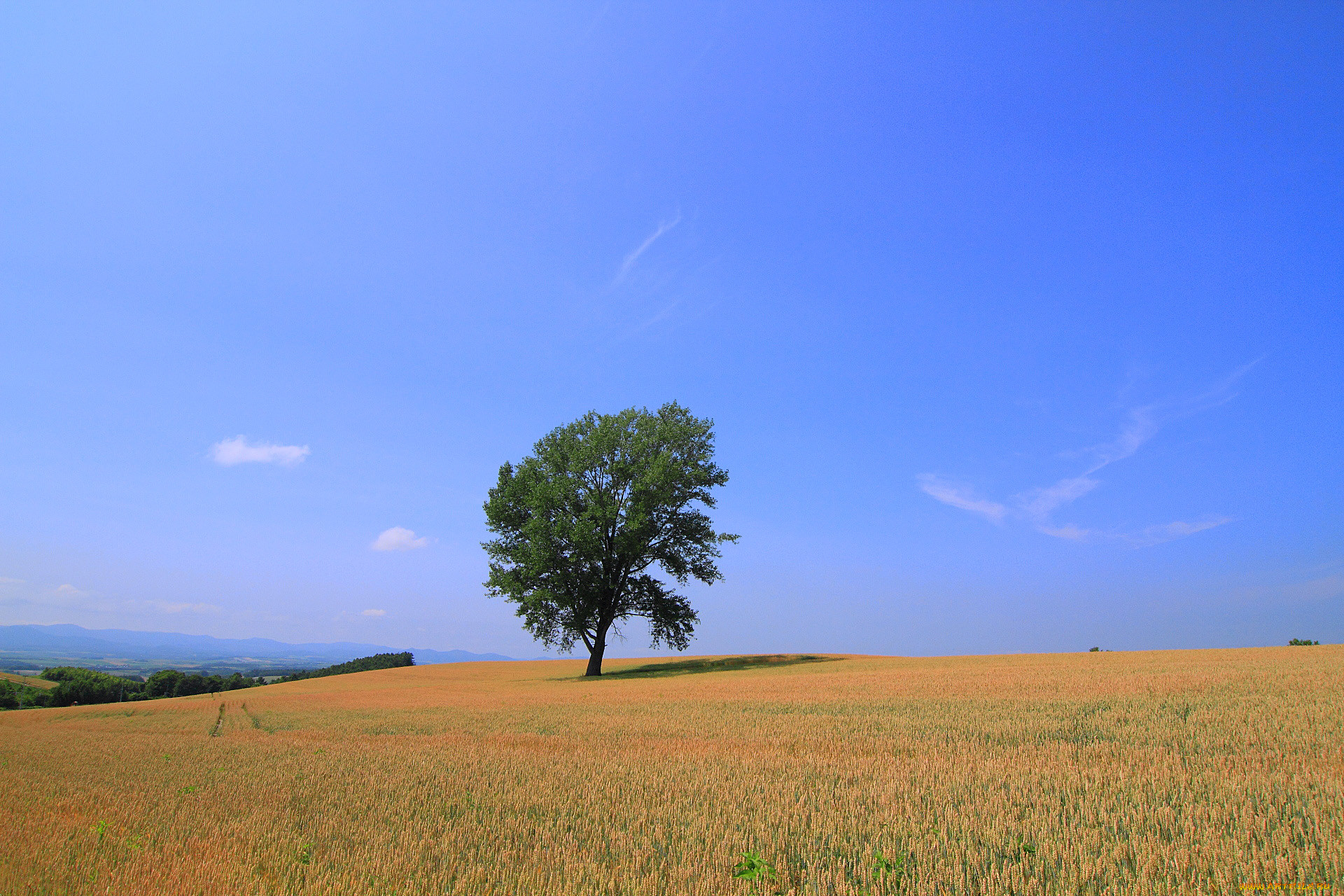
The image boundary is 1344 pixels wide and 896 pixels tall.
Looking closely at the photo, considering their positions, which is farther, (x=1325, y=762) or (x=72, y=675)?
(x=72, y=675)

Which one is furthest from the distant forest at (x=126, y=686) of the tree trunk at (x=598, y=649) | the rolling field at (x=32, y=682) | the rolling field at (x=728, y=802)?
the rolling field at (x=728, y=802)

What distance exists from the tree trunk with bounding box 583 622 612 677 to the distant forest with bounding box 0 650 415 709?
2716 cm

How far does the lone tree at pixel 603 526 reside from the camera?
116 feet

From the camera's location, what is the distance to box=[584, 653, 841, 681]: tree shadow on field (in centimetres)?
3716

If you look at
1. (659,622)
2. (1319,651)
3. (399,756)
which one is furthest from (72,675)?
(1319,651)

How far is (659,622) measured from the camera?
38250 mm

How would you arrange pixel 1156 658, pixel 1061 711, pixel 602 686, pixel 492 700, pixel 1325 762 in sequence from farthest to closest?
pixel 602 686
pixel 1156 658
pixel 492 700
pixel 1061 711
pixel 1325 762

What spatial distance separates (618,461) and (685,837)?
31578mm

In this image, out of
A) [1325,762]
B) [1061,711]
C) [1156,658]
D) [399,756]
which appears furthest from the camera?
[1156,658]

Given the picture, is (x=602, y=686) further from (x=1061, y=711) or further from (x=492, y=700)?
(x=1061, y=711)

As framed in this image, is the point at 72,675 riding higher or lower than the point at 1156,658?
lower

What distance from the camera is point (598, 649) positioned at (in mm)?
38938

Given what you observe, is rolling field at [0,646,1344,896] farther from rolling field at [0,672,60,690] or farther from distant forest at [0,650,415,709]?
rolling field at [0,672,60,690]

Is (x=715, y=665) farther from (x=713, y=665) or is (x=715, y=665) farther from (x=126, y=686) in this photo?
(x=126, y=686)
